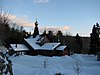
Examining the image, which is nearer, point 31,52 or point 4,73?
point 4,73

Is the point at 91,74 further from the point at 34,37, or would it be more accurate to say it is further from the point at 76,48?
the point at 76,48

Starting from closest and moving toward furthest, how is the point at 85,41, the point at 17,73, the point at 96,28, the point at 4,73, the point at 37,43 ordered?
the point at 4,73
the point at 17,73
the point at 96,28
the point at 37,43
the point at 85,41

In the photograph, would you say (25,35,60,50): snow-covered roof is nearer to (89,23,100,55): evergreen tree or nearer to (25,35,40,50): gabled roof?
(25,35,40,50): gabled roof

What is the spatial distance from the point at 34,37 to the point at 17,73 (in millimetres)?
Answer: 48193

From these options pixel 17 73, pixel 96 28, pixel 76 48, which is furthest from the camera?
pixel 76 48

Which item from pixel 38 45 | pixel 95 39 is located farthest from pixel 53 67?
pixel 38 45

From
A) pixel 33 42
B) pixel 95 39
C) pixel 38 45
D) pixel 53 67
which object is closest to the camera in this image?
pixel 53 67

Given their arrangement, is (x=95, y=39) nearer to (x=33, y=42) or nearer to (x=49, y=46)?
(x=49, y=46)

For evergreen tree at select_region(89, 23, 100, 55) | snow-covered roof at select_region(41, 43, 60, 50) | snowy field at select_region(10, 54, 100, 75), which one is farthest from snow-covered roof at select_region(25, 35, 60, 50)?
snowy field at select_region(10, 54, 100, 75)

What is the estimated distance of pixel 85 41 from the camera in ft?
422

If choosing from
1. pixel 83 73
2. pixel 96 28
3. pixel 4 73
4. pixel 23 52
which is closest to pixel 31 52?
pixel 23 52

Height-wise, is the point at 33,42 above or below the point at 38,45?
above

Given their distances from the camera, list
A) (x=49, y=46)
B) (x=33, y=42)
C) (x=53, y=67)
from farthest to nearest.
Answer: (x=33, y=42)
(x=49, y=46)
(x=53, y=67)

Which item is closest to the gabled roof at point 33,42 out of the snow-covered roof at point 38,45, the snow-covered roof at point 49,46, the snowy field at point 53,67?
the snow-covered roof at point 38,45
